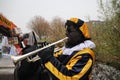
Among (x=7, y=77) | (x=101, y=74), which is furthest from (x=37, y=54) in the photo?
(x=101, y=74)

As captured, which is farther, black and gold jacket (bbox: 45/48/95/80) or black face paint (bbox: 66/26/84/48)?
black face paint (bbox: 66/26/84/48)

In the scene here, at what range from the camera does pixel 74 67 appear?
2740 millimetres

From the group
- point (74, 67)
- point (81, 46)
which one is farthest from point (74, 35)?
point (74, 67)

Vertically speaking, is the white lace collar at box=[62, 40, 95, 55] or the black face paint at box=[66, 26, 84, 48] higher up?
the black face paint at box=[66, 26, 84, 48]

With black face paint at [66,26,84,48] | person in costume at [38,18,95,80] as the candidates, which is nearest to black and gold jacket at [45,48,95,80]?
person in costume at [38,18,95,80]

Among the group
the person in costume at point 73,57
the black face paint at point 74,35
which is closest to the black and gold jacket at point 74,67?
the person in costume at point 73,57

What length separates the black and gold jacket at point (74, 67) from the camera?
270 centimetres

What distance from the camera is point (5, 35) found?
505 centimetres

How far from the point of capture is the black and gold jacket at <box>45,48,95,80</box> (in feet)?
8.87

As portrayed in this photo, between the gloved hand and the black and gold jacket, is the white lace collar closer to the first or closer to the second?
the black and gold jacket

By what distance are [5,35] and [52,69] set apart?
250 centimetres

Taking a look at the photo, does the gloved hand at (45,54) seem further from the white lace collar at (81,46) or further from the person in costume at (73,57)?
the white lace collar at (81,46)

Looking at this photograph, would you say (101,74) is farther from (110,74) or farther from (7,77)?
(7,77)

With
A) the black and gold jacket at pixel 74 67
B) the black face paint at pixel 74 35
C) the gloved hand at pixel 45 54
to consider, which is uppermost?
the black face paint at pixel 74 35
